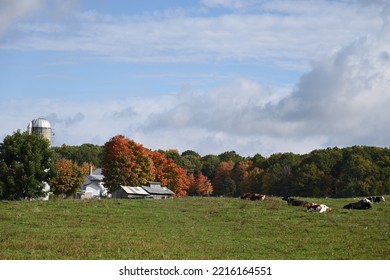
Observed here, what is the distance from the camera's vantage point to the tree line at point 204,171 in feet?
192

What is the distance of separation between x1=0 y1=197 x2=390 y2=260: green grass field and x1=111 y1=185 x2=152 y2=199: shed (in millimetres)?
30362

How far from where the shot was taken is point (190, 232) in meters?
26.8

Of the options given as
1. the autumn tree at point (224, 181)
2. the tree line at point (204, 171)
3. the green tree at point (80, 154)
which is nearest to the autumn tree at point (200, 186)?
the tree line at point (204, 171)

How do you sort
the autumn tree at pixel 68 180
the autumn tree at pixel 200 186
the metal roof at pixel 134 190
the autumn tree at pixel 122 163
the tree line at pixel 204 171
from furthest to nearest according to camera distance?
1. the autumn tree at pixel 200 186
2. the autumn tree at pixel 68 180
3. the autumn tree at pixel 122 163
4. the metal roof at pixel 134 190
5. the tree line at pixel 204 171

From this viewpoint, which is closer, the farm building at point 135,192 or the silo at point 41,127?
the farm building at point 135,192

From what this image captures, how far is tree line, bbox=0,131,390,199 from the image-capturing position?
5847 centimetres

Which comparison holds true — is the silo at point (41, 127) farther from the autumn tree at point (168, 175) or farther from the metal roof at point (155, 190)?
the metal roof at point (155, 190)

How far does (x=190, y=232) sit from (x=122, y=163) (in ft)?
173

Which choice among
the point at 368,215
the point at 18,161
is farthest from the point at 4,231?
the point at 18,161

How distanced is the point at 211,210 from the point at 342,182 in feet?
213

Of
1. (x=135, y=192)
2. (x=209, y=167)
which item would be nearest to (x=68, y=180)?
(x=135, y=192)

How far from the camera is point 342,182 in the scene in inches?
3844

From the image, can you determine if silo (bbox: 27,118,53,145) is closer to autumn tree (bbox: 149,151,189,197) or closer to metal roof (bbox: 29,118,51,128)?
metal roof (bbox: 29,118,51,128)

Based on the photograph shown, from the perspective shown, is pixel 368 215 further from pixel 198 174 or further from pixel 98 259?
pixel 198 174
